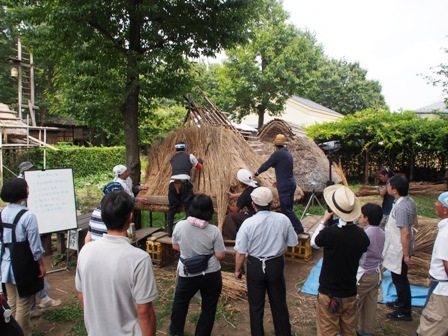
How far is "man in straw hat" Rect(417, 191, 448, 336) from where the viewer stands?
109 inches

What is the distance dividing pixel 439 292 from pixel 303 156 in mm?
8607

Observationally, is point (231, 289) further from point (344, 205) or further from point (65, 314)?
point (344, 205)

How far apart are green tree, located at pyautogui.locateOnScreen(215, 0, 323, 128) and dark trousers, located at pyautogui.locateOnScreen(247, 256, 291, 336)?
16808 millimetres

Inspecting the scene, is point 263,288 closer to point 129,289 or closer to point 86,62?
point 129,289

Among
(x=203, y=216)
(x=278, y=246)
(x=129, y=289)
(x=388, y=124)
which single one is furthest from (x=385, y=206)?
(x=388, y=124)

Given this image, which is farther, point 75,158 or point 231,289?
point 75,158

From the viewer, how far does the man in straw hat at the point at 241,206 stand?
460 centimetres

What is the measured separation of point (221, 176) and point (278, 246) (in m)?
2.88

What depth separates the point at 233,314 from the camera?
4.07 m

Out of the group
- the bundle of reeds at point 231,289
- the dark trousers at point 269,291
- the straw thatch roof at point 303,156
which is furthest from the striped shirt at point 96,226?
the straw thatch roof at point 303,156

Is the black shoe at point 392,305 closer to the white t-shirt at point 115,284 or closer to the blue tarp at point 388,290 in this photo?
the blue tarp at point 388,290

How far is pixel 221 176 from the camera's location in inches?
233

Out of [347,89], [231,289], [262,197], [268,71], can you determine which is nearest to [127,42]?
[262,197]

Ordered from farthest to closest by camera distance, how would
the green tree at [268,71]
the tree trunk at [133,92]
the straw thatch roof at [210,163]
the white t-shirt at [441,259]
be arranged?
the green tree at [268,71] < the straw thatch roof at [210,163] < the tree trunk at [133,92] < the white t-shirt at [441,259]
